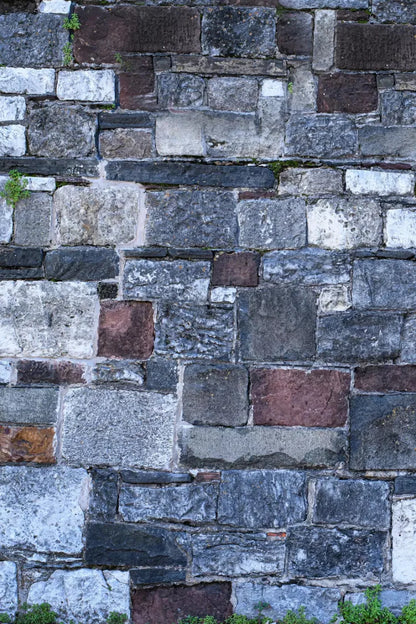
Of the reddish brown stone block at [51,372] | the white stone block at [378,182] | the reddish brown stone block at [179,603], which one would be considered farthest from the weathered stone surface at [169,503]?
the white stone block at [378,182]

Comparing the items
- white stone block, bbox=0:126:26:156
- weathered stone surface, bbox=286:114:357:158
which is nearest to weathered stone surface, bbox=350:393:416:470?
weathered stone surface, bbox=286:114:357:158

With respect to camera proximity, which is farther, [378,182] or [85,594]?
[378,182]

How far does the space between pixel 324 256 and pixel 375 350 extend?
52 cm

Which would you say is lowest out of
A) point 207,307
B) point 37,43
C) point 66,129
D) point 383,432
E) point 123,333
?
point 383,432

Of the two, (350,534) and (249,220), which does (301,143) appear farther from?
(350,534)

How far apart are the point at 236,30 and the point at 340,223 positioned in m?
1.08

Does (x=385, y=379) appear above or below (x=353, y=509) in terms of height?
above

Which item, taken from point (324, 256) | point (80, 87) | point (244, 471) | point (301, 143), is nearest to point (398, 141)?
point (301, 143)

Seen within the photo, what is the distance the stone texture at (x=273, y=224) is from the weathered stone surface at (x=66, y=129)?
846 mm

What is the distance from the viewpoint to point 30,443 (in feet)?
9.03

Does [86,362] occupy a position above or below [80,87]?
below

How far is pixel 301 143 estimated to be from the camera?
2.82 m

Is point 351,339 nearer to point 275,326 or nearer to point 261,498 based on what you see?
point 275,326

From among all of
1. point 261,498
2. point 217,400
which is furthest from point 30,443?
point 261,498
